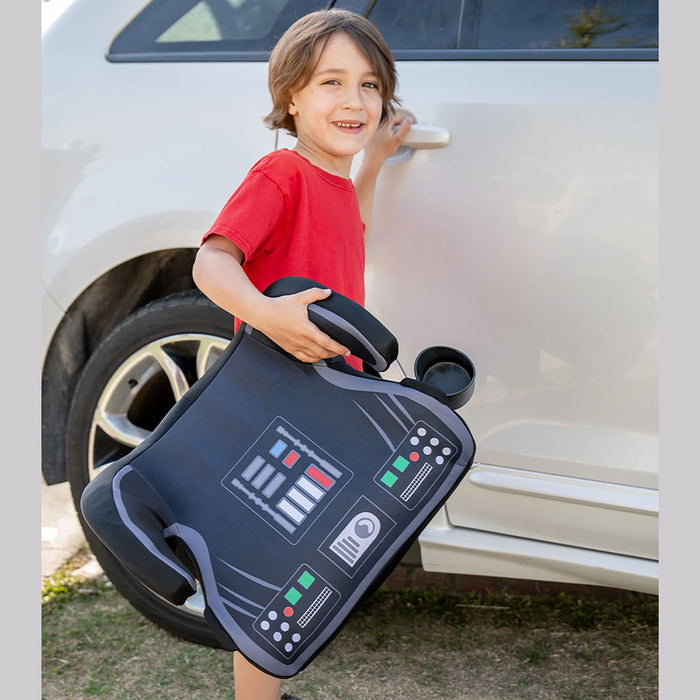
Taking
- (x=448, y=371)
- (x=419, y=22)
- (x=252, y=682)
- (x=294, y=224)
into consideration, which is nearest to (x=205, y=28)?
(x=419, y=22)

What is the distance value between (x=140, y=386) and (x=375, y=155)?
2.84ft

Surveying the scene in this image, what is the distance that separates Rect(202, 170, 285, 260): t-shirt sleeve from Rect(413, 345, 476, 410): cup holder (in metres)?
0.37

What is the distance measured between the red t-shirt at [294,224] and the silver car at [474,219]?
10.3 inches

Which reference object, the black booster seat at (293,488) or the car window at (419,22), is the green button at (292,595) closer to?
the black booster seat at (293,488)

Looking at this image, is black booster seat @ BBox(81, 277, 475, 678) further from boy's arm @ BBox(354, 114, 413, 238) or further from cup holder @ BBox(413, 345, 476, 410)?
boy's arm @ BBox(354, 114, 413, 238)

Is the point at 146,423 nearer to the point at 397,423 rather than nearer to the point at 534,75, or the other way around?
the point at 397,423

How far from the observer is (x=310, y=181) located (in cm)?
165

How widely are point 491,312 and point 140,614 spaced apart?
4.44 ft

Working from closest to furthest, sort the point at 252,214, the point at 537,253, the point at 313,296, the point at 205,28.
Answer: the point at 313,296 < the point at 252,214 < the point at 537,253 < the point at 205,28

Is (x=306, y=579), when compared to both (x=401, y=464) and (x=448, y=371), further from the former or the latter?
(x=448, y=371)

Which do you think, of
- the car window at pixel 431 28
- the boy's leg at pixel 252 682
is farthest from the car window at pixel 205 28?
the boy's leg at pixel 252 682

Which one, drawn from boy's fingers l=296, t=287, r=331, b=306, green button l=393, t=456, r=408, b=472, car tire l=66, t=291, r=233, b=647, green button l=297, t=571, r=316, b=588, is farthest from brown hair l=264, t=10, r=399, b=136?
green button l=297, t=571, r=316, b=588

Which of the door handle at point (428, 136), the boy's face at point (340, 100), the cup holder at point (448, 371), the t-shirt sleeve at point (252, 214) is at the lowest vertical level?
the cup holder at point (448, 371)

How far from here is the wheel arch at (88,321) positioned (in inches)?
89.7
